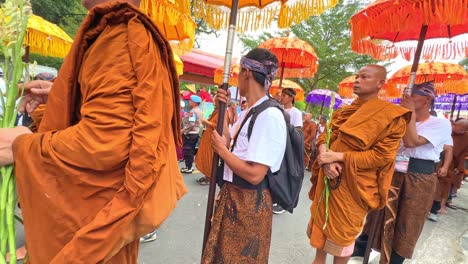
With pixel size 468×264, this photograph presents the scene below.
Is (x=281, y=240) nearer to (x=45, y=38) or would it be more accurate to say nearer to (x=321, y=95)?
(x=45, y=38)

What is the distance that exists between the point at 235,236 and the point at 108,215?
1.10m

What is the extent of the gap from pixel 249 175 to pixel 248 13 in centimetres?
160

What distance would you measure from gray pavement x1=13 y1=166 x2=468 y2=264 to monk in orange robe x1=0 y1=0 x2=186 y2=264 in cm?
211

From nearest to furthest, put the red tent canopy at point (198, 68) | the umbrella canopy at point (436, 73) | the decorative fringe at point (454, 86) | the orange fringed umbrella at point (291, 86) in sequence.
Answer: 1. the umbrella canopy at point (436, 73)
2. the decorative fringe at point (454, 86)
3. the orange fringed umbrella at point (291, 86)
4. the red tent canopy at point (198, 68)

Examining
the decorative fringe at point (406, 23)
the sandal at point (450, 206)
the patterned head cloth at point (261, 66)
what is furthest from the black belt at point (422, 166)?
the sandal at point (450, 206)

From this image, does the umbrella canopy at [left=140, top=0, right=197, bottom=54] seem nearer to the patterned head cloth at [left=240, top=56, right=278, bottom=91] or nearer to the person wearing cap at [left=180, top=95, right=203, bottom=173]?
the patterned head cloth at [left=240, top=56, right=278, bottom=91]

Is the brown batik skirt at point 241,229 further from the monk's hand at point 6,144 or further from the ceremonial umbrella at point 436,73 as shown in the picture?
the ceremonial umbrella at point 436,73

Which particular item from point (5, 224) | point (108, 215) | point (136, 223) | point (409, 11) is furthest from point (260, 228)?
point (409, 11)

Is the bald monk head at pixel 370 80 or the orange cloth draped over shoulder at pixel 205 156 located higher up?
the bald monk head at pixel 370 80

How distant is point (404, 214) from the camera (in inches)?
119

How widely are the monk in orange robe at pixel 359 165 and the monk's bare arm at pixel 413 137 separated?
1.17 ft

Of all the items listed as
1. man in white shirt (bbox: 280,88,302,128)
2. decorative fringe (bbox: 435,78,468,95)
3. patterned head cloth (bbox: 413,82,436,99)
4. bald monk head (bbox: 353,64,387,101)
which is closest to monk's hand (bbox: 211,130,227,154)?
bald monk head (bbox: 353,64,387,101)

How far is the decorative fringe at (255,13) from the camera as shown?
89.7 inches

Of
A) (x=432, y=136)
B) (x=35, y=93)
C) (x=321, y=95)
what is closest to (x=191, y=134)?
(x=432, y=136)
